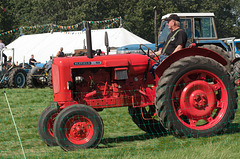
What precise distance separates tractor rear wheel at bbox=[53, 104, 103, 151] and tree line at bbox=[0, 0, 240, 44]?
36.3 metres

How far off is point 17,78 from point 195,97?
12013mm

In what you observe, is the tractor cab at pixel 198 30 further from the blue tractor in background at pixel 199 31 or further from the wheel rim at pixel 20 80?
the wheel rim at pixel 20 80

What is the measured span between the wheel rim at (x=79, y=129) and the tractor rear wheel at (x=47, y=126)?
0.65 m

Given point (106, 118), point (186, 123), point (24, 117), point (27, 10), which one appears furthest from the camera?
point (27, 10)

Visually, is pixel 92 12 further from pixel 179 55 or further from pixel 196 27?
pixel 179 55

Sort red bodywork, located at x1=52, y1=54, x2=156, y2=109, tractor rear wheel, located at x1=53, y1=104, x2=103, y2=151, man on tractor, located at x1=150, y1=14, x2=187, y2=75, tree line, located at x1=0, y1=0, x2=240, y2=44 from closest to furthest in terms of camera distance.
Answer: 1. tractor rear wheel, located at x1=53, y1=104, x2=103, y2=151
2. red bodywork, located at x1=52, y1=54, x2=156, y2=109
3. man on tractor, located at x1=150, y1=14, x2=187, y2=75
4. tree line, located at x1=0, y1=0, x2=240, y2=44

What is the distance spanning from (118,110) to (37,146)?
10.1 feet

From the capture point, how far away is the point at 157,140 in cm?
523

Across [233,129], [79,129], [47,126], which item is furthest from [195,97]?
[47,126]

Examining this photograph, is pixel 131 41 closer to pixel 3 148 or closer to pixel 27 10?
pixel 3 148

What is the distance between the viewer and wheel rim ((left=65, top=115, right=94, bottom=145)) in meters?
4.79

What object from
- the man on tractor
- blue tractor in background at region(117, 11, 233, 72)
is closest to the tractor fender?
the man on tractor

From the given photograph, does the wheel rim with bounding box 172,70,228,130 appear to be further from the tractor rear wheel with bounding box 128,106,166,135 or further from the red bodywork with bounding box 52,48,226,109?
the tractor rear wheel with bounding box 128,106,166,135

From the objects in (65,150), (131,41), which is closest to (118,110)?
(65,150)
